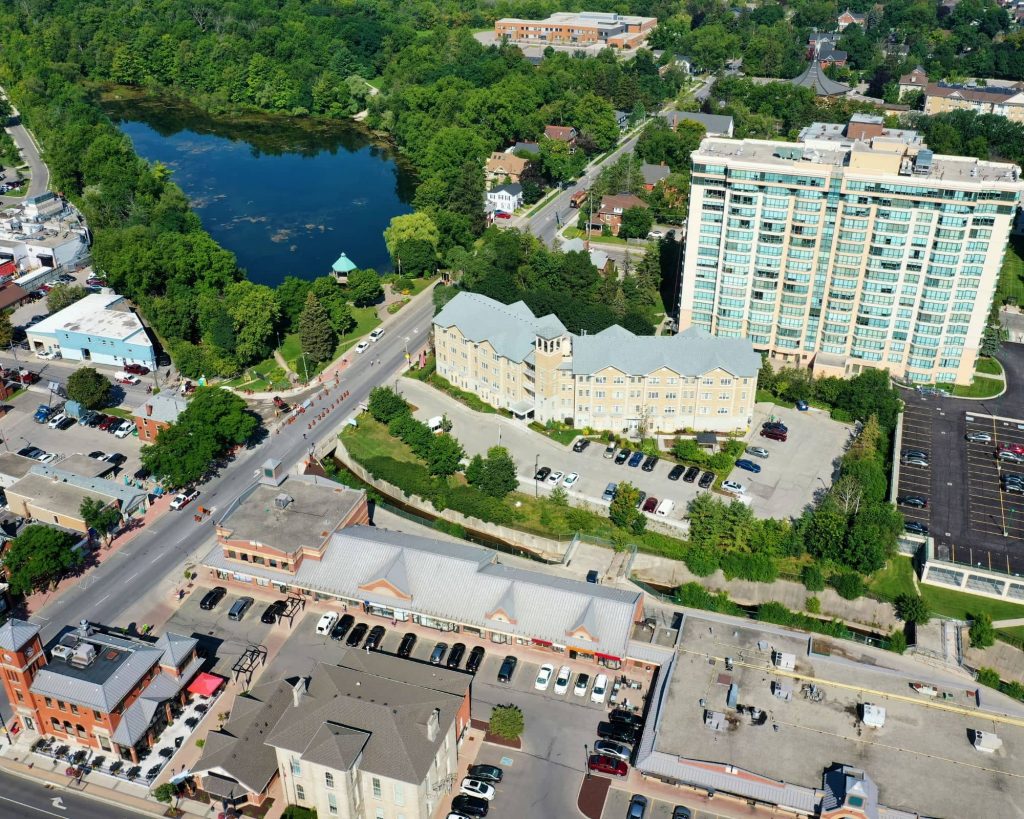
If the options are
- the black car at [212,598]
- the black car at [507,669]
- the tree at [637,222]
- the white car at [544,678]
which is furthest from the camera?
the tree at [637,222]

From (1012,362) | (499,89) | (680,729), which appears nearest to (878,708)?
(680,729)

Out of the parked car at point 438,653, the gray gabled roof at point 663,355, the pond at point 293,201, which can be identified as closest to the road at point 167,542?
the parked car at point 438,653

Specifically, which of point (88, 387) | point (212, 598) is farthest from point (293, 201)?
point (212, 598)

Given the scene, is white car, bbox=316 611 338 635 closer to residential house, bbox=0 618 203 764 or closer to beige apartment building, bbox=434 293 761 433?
residential house, bbox=0 618 203 764

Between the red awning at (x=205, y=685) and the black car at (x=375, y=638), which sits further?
the black car at (x=375, y=638)

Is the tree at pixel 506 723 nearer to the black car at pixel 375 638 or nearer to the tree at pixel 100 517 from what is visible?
the black car at pixel 375 638

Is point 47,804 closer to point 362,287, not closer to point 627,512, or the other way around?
point 627,512

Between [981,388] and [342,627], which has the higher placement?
[981,388]
